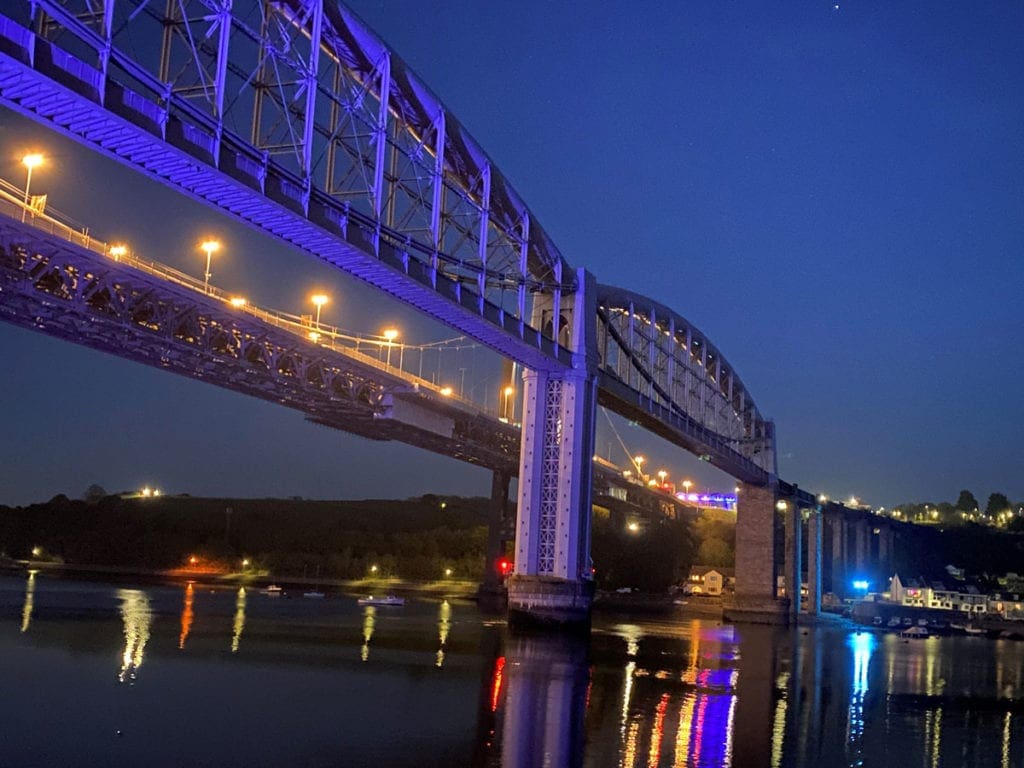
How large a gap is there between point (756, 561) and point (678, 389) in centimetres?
2165

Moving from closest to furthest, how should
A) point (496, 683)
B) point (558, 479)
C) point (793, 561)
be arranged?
point (496, 683) < point (558, 479) < point (793, 561)

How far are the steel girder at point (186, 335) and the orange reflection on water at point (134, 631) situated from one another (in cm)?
1468

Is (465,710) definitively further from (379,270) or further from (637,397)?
(637,397)

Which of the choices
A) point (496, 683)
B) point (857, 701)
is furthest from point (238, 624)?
point (857, 701)

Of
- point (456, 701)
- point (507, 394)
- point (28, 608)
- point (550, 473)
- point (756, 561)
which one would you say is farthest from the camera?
point (507, 394)

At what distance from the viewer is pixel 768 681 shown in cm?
4041

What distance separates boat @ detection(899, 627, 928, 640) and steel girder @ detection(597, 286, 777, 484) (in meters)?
19.1

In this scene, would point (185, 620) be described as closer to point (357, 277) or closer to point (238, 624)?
point (238, 624)

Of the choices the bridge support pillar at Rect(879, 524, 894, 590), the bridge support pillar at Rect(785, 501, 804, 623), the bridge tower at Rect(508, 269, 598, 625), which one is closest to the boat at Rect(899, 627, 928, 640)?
the bridge support pillar at Rect(785, 501, 804, 623)

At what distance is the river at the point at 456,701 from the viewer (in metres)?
21.2

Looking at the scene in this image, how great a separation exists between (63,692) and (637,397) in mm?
48665

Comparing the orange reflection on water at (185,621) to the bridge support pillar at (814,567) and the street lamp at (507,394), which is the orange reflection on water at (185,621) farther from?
the bridge support pillar at (814,567)

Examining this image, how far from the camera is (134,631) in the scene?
47.4 m

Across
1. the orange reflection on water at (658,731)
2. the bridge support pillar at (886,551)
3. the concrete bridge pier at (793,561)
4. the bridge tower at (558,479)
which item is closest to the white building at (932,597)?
the bridge support pillar at (886,551)
